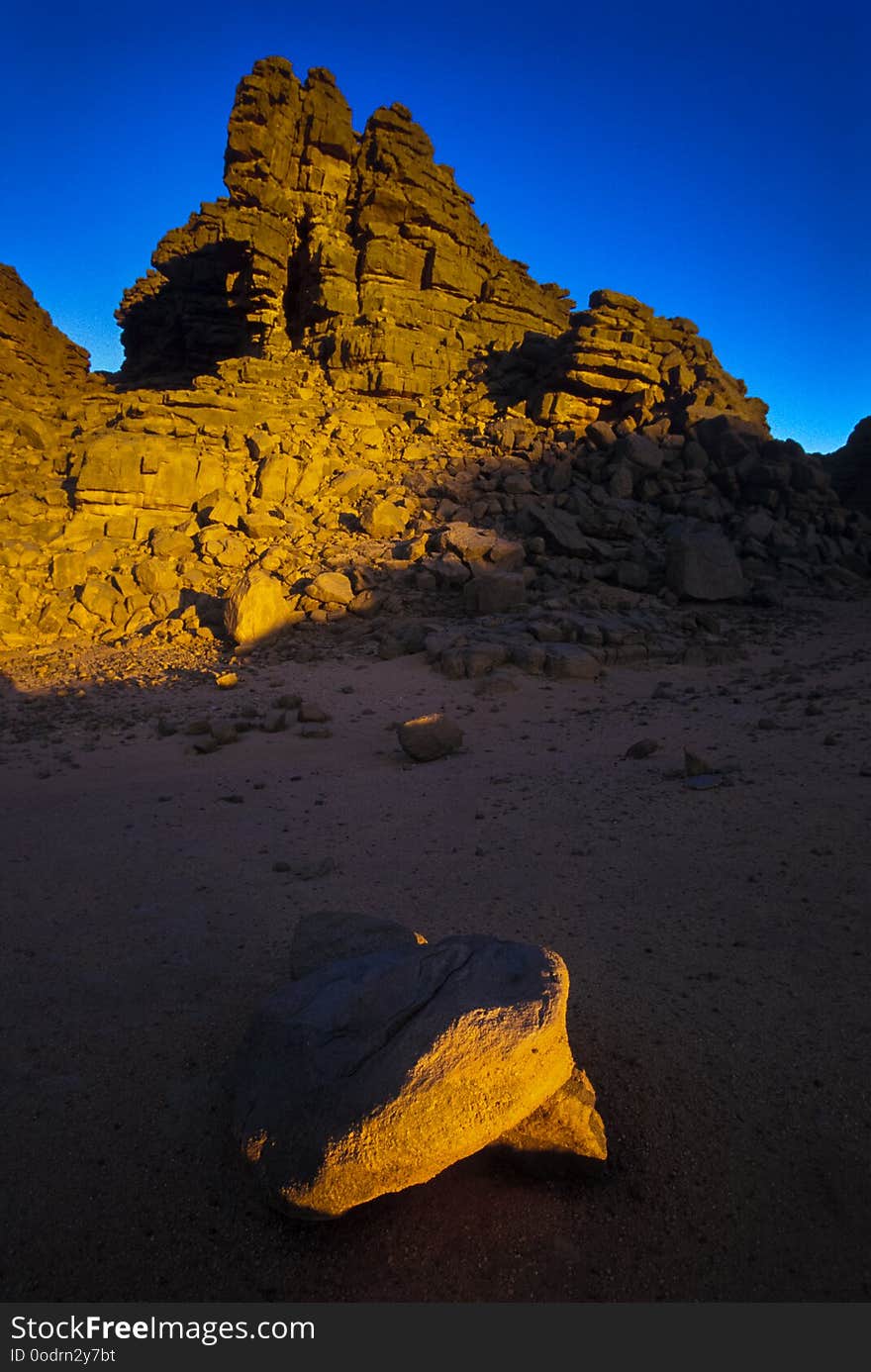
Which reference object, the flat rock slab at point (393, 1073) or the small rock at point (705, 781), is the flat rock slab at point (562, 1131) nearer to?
the flat rock slab at point (393, 1073)

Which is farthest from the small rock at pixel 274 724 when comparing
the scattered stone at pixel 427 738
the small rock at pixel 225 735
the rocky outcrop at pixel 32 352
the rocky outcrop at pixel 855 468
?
the rocky outcrop at pixel 855 468

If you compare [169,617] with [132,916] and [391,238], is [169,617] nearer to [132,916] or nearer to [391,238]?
[132,916]

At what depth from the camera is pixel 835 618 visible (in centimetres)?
1219

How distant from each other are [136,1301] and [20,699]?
28.6ft

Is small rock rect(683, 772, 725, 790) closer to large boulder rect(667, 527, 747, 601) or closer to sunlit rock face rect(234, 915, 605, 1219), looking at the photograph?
sunlit rock face rect(234, 915, 605, 1219)

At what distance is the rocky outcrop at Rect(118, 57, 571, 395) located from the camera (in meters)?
22.1

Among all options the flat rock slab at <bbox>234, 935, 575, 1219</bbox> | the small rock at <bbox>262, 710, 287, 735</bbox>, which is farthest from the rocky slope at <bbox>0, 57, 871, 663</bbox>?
the flat rock slab at <bbox>234, 935, 575, 1219</bbox>

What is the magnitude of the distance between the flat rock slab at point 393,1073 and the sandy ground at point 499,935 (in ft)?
0.61

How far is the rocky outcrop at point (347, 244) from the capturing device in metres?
22.1

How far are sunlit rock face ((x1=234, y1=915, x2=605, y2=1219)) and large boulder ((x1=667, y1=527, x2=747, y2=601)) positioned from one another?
11.6 meters

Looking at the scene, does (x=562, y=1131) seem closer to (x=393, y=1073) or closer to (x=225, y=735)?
(x=393, y=1073)

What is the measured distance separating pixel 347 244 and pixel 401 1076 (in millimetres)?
27423

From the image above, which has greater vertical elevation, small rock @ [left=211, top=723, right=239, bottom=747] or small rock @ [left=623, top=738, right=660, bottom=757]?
small rock @ [left=623, top=738, right=660, bottom=757]

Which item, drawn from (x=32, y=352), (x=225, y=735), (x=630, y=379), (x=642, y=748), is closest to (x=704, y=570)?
(x=642, y=748)
